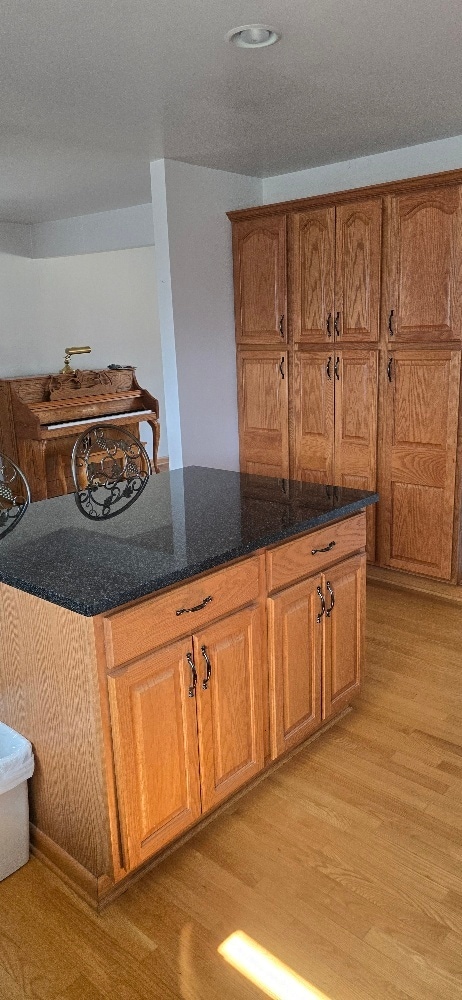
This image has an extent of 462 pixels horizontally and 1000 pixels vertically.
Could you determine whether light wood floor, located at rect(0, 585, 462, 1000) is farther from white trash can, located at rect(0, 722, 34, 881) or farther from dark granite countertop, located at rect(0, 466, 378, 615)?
dark granite countertop, located at rect(0, 466, 378, 615)

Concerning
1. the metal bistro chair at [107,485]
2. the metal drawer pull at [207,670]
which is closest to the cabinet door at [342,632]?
the metal drawer pull at [207,670]

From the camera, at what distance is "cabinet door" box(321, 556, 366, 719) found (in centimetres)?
233

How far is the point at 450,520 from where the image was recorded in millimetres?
3473

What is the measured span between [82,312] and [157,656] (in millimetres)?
5360

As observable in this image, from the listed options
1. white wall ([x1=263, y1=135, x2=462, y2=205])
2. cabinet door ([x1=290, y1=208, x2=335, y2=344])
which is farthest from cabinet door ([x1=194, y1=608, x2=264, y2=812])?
white wall ([x1=263, y1=135, x2=462, y2=205])

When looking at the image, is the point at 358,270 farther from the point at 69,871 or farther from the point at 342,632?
the point at 69,871

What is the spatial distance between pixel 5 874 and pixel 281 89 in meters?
2.72

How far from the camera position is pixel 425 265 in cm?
332

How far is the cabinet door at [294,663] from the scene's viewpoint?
6.96 ft

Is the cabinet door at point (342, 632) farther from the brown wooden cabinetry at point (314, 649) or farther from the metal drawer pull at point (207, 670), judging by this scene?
the metal drawer pull at point (207, 670)

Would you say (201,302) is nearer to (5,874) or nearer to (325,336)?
(325,336)

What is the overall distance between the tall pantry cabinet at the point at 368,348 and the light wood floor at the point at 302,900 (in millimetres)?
1432

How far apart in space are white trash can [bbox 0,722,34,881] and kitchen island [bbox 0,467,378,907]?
5cm

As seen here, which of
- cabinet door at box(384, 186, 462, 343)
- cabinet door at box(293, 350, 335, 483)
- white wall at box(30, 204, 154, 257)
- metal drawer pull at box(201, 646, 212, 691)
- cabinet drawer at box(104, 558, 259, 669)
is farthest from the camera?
white wall at box(30, 204, 154, 257)
